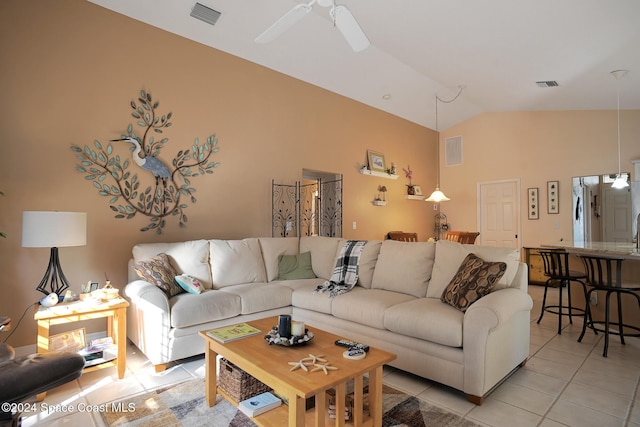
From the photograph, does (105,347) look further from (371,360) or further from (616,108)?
(616,108)

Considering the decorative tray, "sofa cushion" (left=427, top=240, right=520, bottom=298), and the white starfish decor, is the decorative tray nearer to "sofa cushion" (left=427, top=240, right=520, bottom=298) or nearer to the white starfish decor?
the white starfish decor

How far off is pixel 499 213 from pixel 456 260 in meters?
4.81

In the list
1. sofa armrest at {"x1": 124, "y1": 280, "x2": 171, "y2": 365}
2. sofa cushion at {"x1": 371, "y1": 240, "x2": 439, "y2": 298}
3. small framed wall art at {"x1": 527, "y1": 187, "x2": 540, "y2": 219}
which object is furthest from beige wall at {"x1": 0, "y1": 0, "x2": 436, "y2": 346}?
small framed wall art at {"x1": 527, "y1": 187, "x2": 540, "y2": 219}

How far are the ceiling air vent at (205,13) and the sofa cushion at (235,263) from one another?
2.48 m

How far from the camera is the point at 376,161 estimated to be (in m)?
6.52

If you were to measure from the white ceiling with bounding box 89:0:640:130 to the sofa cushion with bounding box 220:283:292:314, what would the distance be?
118 inches

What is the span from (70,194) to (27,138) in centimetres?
59

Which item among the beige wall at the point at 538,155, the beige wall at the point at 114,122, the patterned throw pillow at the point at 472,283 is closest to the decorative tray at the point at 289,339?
the patterned throw pillow at the point at 472,283

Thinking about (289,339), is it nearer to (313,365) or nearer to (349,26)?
(313,365)

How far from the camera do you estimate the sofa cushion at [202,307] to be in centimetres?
275

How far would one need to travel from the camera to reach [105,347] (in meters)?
2.64

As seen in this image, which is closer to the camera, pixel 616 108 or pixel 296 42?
pixel 296 42

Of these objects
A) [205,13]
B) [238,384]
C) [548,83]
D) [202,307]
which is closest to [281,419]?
[238,384]

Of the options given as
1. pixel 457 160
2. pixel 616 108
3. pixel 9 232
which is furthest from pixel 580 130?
pixel 9 232
